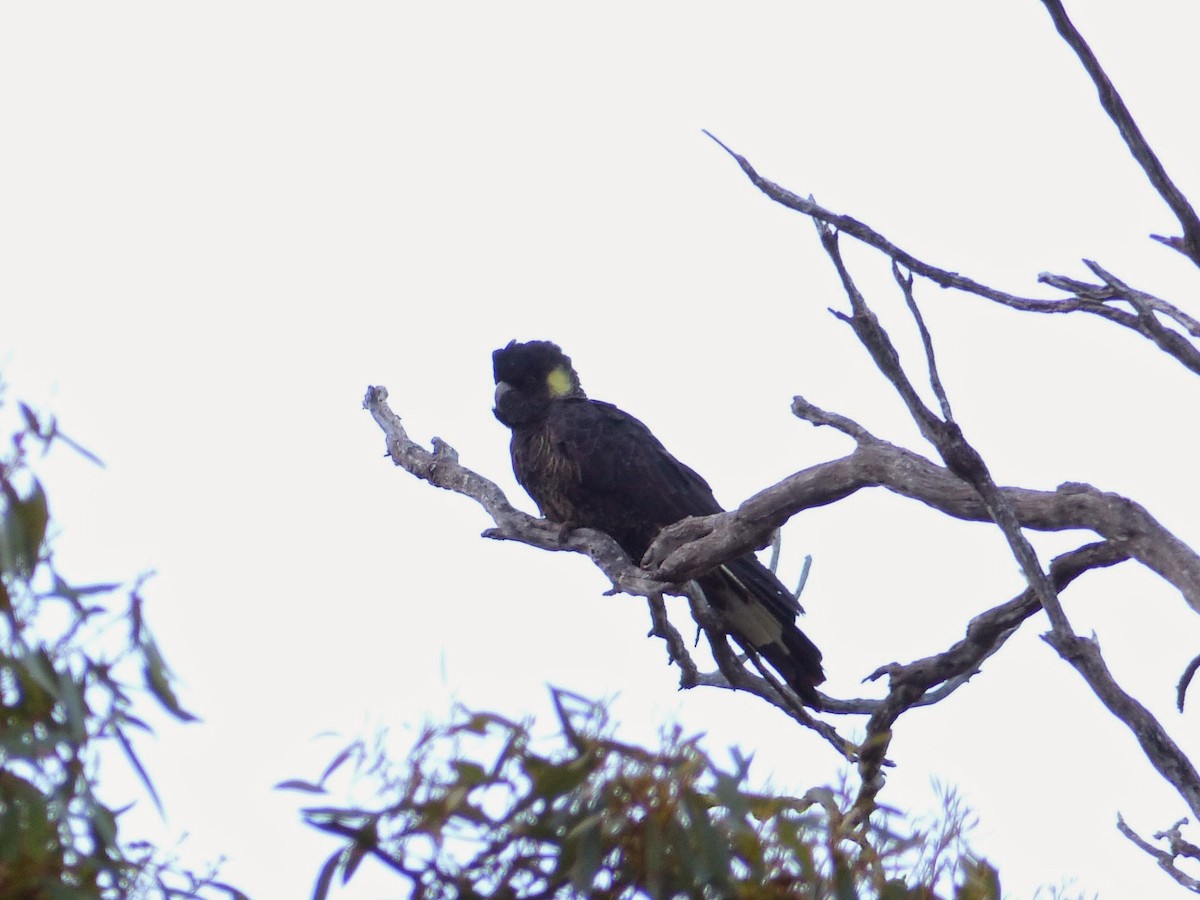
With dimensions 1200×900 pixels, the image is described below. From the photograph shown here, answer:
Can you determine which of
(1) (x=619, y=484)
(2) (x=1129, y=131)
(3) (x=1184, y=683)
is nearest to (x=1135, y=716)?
(3) (x=1184, y=683)

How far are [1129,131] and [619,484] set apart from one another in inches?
108

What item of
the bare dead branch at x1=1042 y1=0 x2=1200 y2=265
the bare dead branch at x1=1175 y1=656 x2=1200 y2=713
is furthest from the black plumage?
Result: the bare dead branch at x1=1042 y1=0 x2=1200 y2=265

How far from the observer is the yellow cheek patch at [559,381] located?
16.9 ft

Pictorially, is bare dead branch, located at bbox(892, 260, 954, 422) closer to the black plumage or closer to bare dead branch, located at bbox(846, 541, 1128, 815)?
bare dead branch, located at bbox(846, 541, 1128, 815)

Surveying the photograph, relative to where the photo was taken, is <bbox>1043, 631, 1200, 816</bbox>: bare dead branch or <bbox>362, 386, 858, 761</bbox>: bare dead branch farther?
<bbox>362, 386, 858, 761</bbox>: bare dead branch

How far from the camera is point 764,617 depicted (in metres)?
4.07

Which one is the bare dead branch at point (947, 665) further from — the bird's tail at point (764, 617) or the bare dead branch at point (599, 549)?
the bird's tail at point (764, 617)

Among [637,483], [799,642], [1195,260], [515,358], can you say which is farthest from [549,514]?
[1195,260]

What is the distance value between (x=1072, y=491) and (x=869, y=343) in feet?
1.62

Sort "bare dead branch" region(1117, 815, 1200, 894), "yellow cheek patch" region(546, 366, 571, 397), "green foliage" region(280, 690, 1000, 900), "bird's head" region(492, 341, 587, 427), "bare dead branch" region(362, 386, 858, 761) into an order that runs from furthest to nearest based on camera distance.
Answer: "yellow cheek patch" region(546, 366, 571, 397) → "bird's head" region(492, 341, 587, 427) → "bare dead branch" region(362, 386, 858, 761) → "bare dead branch" region(1117, 815, 1200, 894) → "green foliage" region(280, 690, 1000, 900)

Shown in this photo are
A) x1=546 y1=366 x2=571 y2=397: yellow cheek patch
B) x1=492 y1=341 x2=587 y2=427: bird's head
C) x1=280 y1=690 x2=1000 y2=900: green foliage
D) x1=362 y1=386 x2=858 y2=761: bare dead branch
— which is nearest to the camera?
x1=280 y1=690 x2=1000 y2=900: green foliage

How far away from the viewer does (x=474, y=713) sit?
1.63 m

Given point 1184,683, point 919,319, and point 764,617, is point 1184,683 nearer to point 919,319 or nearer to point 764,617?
point 919,319

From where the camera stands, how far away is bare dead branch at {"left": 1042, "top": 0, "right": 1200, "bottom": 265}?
193 centimetres
